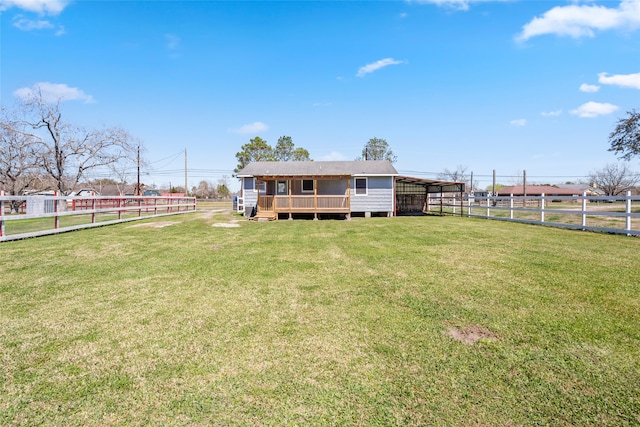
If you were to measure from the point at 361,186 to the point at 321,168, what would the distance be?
9.66 feet

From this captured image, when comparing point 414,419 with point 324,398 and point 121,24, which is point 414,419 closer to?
point 324,398

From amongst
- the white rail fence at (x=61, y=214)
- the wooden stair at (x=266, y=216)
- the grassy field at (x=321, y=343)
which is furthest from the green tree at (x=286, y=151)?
the grassy field at (x=321, y=343)

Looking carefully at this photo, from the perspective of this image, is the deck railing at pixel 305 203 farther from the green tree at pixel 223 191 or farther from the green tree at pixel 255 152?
the green tree at pixel 223 191

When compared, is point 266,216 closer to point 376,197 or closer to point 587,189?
point 376,197

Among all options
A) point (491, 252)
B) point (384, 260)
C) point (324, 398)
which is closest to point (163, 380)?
point (324, 398)

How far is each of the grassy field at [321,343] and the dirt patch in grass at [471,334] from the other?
0.02 m

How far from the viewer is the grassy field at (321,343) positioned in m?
1.93

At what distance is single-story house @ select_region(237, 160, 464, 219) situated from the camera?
50.9 feet

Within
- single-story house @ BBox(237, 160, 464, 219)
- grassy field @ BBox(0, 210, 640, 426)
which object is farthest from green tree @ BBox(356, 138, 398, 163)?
grassy field @ BBox(0, 210, 640, 426)

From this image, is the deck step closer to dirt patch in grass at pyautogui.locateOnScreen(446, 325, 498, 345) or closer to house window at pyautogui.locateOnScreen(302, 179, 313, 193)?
house window at pyautogui.locateOnScreen(302, 179, 313, 193)

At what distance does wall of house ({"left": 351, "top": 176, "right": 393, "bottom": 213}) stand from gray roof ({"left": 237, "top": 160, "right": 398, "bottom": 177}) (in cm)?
50

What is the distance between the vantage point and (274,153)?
42.2 m

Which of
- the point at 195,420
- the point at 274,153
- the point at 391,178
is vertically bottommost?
the point at 195,420

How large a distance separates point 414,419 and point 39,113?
109 ft
